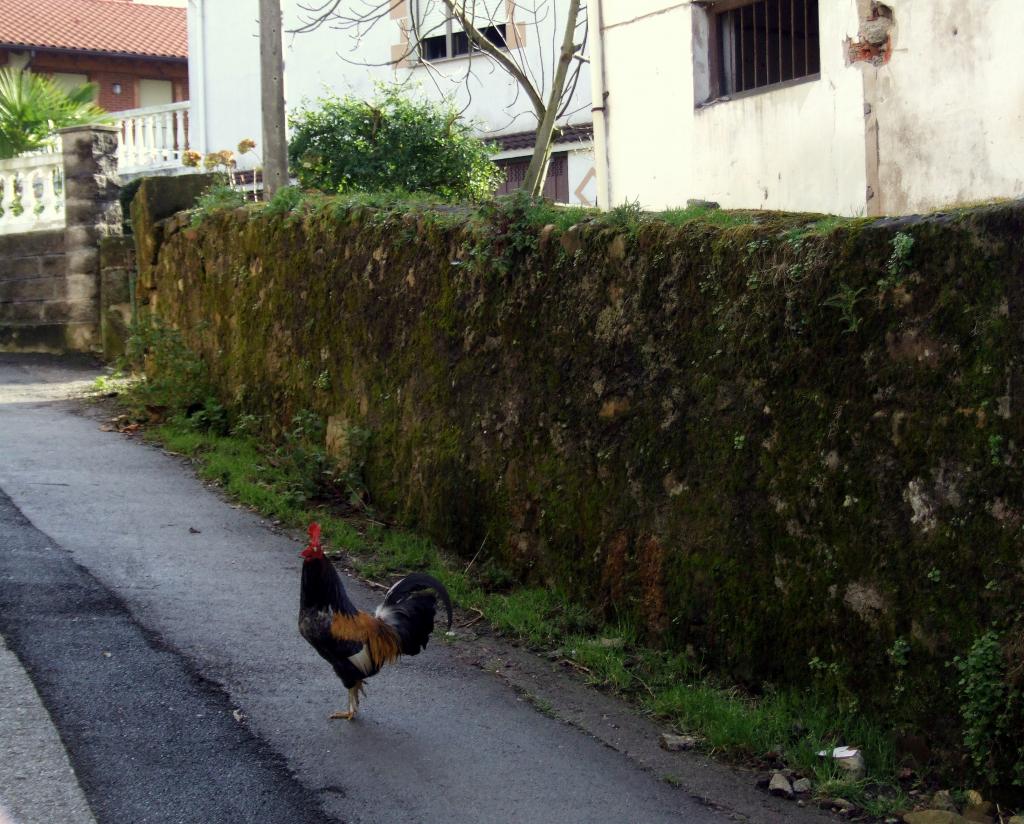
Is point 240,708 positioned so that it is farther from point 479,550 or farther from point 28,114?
point 28,114

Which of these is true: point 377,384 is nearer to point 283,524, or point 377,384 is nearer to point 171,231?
point 283,524

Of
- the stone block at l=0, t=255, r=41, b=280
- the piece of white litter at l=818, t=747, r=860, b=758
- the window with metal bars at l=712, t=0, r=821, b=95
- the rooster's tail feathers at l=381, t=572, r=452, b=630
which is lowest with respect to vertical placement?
the piece of white litter at l=818, t=747, r=860, b=758

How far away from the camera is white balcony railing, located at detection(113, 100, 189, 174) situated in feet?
70.2

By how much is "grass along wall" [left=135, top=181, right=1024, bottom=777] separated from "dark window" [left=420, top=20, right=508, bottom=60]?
11.4 meters

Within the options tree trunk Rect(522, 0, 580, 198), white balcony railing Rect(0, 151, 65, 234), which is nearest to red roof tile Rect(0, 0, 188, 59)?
white balcony railing Rect(0, 151, 65, 234)

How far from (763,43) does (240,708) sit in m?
7.95

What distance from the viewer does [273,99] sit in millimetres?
10961

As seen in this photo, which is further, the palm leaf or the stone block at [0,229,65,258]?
the palm leaf

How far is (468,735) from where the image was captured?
202 inches

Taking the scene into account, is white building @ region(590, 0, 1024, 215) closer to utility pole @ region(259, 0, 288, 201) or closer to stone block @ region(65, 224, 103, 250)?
utility pole @ region(259, 0, 288, 201)

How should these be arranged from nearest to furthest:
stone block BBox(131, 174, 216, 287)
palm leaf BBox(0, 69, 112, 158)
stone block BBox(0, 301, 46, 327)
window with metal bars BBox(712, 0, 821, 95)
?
window with metal bars BBox(712, 0, 821, 95) → stone block BBox(131, 174, 216, 287) → stone block BBox(0, 301, 46, 327) → palm leaf BBox(0, 69, 112, 158)

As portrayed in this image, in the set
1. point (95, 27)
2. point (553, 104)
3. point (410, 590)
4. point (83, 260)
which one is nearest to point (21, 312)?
point (83, 260)

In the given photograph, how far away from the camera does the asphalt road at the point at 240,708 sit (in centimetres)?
444

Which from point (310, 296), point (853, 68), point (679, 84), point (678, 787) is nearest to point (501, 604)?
point (678, 787)
